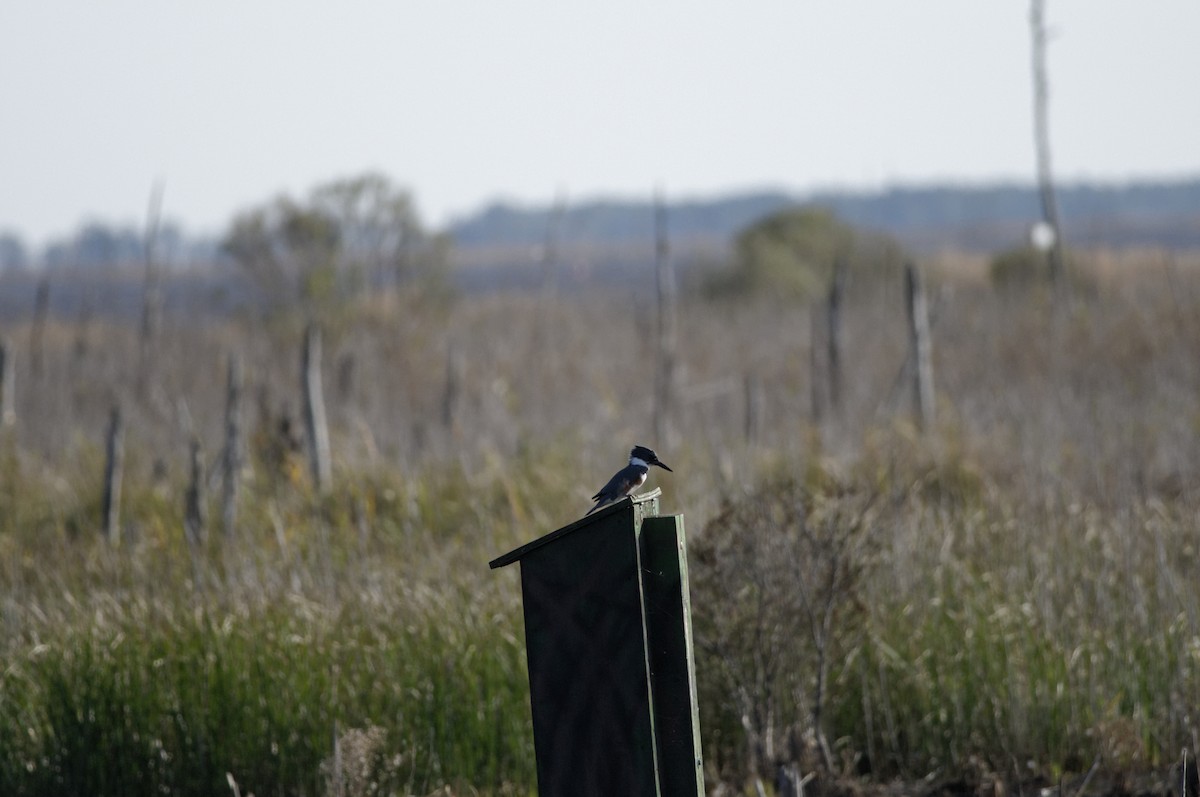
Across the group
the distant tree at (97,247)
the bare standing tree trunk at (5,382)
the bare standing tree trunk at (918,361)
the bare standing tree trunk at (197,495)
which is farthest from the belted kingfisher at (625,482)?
the distant tree at (97,247)

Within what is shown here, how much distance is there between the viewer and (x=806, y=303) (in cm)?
2312

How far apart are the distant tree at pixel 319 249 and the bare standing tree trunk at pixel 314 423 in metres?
12.3

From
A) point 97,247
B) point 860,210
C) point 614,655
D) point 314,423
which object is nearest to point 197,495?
point 314,423

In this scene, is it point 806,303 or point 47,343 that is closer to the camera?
point 806,303

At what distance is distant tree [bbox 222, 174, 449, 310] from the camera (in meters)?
23.5

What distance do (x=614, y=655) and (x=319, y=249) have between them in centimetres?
2253

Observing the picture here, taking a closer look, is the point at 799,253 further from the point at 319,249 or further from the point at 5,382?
the point at 5,382

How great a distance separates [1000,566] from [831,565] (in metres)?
1.32

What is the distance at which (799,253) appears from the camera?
28328 mm

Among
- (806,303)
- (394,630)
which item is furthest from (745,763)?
(806,303)

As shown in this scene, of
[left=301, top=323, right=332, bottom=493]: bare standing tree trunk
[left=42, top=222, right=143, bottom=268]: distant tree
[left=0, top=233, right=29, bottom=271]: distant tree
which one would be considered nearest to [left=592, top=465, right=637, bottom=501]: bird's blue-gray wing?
[left=301, top=323, right=332, bottom=493]: bare standing tree trunk

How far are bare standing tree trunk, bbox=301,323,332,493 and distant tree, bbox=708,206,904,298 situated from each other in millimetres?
15917

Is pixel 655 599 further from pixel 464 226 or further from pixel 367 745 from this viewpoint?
pixel 464 226

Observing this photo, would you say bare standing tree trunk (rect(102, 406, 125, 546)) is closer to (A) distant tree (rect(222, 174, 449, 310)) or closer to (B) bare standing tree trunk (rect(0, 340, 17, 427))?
(B) bare standing tree trunk (rect(0, 340, 17, 427))
